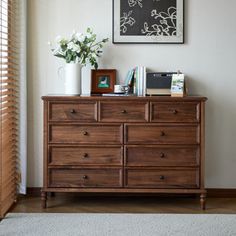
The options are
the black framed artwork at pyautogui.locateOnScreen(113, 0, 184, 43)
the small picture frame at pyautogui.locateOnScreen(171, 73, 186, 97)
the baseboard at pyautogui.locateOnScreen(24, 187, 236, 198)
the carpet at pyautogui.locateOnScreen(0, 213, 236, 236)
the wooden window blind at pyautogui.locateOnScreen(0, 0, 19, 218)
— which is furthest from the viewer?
the baseboard at pyautogui.locateOnScreen(24, 187, 236, 198)

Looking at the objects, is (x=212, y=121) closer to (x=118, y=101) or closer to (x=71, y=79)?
(x=118, y=101)

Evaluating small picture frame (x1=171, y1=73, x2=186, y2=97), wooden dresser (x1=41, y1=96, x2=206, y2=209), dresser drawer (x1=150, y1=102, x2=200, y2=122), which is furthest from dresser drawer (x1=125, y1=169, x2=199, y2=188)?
small picture frame (x1=171, y1=73, x2=186, y2=97)

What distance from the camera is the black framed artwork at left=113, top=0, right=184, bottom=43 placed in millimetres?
4496

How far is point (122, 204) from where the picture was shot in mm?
4379

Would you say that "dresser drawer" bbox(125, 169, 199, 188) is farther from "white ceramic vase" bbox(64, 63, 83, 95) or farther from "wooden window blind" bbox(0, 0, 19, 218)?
A: "wooden window blind" bbox(0, 0, 19, 218)

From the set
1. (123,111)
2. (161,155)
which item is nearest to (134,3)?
(123,111)

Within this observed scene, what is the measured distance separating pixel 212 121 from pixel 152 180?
841 mm

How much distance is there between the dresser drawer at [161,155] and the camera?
4.15 metres

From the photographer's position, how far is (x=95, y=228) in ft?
12.1

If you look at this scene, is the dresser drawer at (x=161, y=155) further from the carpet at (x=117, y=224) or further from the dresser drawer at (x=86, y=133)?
the carpet at (x=117, y=224)

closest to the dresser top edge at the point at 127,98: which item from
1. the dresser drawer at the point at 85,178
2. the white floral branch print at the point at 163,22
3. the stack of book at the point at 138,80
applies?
the stack of book at the point at 138,80

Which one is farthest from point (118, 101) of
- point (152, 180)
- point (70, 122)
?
point (152, 180)

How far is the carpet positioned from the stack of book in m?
1.04

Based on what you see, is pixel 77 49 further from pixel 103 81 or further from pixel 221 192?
pixel 221 192
